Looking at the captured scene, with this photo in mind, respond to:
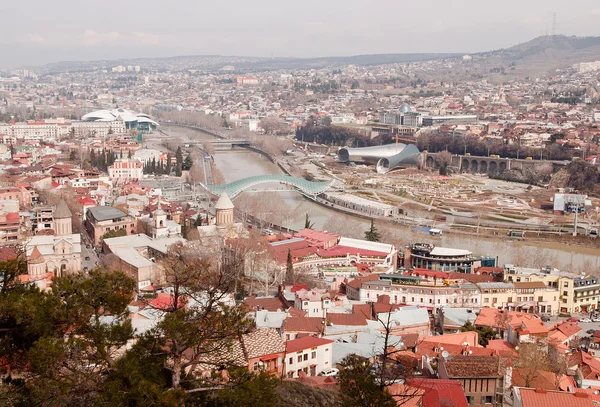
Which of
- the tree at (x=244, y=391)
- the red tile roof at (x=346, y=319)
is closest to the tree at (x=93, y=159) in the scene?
the red tile roof at (x=346, y=319)

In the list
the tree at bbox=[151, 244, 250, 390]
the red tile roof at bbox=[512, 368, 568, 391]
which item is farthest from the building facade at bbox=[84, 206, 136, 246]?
the tree at bbox=[151, 244, 250, 390]

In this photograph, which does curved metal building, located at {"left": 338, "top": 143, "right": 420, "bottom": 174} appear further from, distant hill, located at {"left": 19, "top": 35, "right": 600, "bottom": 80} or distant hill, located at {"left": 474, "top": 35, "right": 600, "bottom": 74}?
distant hill, located at {"left": 474, "top": 35, "right": 600, "bottom": 74}

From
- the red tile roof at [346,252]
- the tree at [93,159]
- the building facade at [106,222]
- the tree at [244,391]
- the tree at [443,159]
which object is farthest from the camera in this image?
the tree at [443,159]

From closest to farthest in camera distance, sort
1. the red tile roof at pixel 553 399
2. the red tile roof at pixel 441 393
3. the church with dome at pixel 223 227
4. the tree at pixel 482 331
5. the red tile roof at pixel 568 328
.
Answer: the red tile roof at pixel 441 393 < the red tile roof at pixel 553 399 < the tree at pixel 482 331 < the red tile roof at pixel 568 328 < the church with dome at pixel 223 227

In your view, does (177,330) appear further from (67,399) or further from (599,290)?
(599,290)

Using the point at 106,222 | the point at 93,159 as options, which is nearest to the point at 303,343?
the point at 106,222

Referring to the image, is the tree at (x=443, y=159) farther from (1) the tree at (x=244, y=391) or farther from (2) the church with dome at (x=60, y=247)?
(1) the tree at (x=244, y=391)
